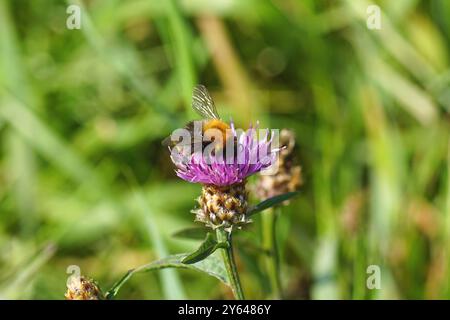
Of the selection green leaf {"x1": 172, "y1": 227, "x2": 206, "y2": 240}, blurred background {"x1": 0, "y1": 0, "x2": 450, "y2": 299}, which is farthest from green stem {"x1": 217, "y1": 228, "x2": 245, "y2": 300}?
blurred background {"x1": 0, "y1": 0, "x2": 450, "y2": 299}

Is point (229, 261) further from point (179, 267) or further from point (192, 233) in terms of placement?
point (192, 233)

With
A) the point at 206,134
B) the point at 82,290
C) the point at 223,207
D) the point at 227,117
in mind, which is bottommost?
the point at 82,290

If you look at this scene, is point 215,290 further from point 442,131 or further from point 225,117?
point 442,131

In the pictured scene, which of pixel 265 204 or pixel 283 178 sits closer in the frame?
pixel 265 204

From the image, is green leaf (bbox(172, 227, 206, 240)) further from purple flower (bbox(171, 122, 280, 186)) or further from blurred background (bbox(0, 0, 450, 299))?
blurred background (bbox(0, 0, 450, 299))

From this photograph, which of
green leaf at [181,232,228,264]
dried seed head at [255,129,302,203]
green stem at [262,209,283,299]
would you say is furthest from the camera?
dried seed head at [255,129,302,203]

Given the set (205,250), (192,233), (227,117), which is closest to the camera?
(205,250)

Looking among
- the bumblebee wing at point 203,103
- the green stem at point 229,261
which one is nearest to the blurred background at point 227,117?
the bumblebee wing at point 203,103

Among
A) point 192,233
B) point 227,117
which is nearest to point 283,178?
point 192,233
